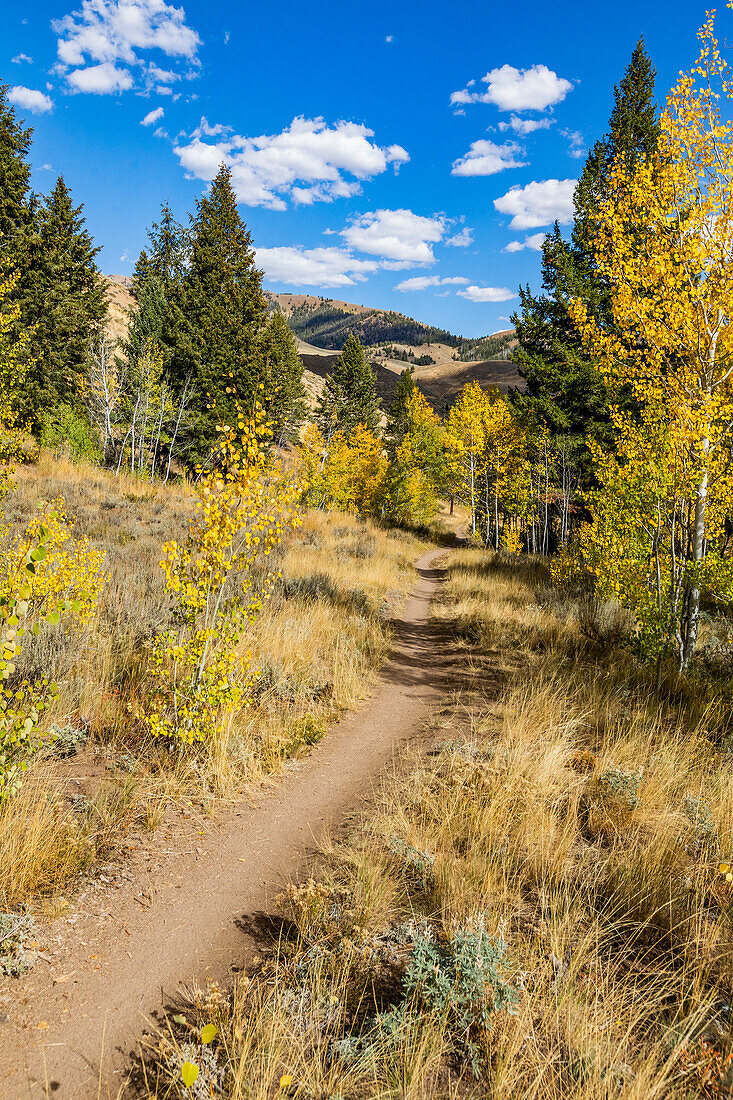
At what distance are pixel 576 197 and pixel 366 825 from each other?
2248cm

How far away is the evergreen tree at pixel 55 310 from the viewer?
22.7 metres

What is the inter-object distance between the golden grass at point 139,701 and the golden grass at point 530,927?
140 centimetres

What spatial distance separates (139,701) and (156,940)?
2.67 meters

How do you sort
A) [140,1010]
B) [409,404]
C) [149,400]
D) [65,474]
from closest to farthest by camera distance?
[140,1010], [65,474], [149,400], [409,404]

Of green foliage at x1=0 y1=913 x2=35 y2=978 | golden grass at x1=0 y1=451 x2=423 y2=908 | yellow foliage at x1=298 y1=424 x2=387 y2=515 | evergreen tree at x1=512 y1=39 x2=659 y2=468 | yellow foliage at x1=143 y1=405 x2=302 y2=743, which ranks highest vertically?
evergreen tree at x1=512 y1=39 x2=659 y2=468

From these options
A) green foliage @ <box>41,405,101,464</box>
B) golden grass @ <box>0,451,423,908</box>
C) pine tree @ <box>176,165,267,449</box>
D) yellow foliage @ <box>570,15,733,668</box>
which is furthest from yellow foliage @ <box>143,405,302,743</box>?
pine tree @ <box>176,165,267,449</box>

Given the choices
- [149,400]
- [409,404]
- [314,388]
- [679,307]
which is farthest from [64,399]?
[314,388]

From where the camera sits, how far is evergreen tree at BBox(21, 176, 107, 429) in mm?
22734

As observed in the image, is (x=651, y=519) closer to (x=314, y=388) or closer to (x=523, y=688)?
(x=523, y=688)

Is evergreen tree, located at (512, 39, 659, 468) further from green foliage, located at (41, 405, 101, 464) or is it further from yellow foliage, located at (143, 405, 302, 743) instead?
green foliage, located at (41, 405, 101, 464)

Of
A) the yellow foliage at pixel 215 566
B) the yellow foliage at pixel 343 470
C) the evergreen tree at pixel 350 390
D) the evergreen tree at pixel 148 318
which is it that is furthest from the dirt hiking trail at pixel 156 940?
the evergreen tree at pixel 350 390

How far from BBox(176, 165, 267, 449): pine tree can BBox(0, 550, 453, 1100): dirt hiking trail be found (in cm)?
2463

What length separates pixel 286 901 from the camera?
3.33m

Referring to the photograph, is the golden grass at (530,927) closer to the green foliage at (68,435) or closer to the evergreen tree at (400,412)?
the green foliage at (68,435)
